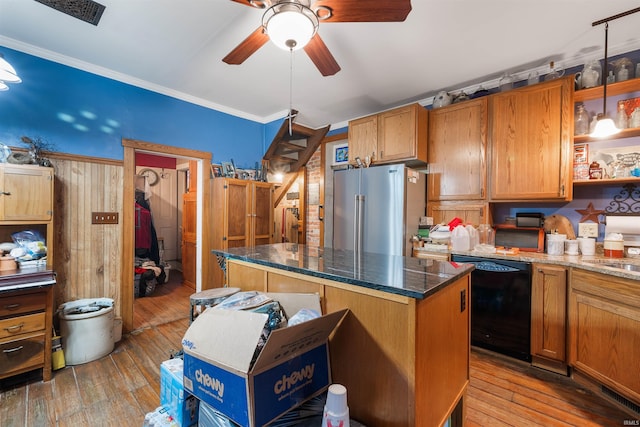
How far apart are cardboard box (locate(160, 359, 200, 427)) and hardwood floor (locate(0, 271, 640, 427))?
870 mm

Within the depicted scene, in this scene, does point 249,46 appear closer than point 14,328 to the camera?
Yes

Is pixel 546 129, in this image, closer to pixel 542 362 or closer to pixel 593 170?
pixel 593 170

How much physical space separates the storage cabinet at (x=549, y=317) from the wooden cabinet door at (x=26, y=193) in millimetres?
3997

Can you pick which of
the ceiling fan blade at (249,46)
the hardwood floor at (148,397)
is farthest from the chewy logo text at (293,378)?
the ceiling fan blade at (249,46)

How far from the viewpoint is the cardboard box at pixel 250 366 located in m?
0.85

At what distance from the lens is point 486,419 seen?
176cm

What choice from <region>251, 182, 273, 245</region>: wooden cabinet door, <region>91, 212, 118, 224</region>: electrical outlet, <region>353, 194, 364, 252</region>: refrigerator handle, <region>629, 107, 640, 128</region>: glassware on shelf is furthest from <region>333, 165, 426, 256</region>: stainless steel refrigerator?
<region>91, 212, 118, 224</region>: electrical outlet

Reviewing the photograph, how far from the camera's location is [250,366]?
849 millimetres

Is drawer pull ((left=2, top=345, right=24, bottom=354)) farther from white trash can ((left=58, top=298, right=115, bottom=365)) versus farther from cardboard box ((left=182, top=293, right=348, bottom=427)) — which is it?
cardboard box ((left=182, top=293, right=348, bottom=427))

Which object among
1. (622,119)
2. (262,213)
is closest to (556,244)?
(622,119)

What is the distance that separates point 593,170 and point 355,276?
8.52ft

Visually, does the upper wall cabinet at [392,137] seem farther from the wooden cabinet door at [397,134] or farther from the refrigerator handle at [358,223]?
the refrigerator handle at [358,223]

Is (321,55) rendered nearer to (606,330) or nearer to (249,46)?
(249,46)

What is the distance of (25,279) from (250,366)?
7.20 feet
